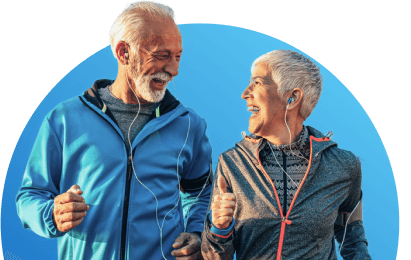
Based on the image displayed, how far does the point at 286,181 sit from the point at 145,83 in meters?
1.14

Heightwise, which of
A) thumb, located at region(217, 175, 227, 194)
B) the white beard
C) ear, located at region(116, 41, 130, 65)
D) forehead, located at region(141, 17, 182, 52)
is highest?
forehead, located at region(141, 17, 182, 52)

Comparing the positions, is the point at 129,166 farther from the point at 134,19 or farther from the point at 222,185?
the point at 134,19

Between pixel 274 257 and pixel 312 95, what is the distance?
3.64ft

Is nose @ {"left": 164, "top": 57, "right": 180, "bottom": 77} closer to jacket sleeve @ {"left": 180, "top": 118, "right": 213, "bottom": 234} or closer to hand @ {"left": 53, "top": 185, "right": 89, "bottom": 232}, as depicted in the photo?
jacket sleeve @ {"left": 180, "top": 118, "right": 213, "bottom": 234}

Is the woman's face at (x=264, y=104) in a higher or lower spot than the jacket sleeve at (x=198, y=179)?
higher

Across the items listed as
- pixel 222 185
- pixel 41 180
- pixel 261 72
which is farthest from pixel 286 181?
pixel 41 180

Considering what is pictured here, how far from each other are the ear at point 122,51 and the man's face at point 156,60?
0.24 ft

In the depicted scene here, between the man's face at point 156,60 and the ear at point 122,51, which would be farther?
the ear at point 122,51

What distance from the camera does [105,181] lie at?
321 cm

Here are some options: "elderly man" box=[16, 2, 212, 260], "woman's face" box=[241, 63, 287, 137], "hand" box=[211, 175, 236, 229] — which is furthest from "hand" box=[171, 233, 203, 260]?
"woman's face" box=[241, 63, 287, 137]

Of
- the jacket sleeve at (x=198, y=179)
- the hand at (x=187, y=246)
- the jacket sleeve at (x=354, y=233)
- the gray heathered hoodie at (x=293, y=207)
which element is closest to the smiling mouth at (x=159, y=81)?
the jacket sleeve at (x=198, y=179)

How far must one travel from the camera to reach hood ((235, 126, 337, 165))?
3.24 m

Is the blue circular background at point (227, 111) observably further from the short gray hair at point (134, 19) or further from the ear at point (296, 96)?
the ear at point (296, 96)

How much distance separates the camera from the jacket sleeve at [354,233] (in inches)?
131
